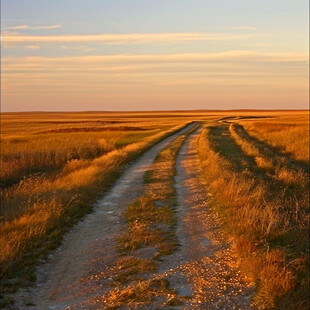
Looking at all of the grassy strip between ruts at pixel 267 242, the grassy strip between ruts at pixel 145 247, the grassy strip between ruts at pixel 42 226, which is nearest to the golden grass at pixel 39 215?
the grassy strip between ruts at pixel 42 226

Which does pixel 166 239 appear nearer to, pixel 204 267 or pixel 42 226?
pixel 204 267

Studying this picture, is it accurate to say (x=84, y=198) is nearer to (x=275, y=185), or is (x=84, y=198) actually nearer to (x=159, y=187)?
(x=159, y=187)

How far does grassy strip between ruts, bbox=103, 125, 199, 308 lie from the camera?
6312 mm

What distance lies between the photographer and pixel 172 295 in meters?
6.25

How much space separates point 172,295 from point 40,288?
2.08 meters

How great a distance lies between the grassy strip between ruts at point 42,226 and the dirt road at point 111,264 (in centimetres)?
25

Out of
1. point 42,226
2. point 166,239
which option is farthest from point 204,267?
point 42,226

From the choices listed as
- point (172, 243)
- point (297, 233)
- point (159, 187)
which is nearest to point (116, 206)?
point (159, 187)

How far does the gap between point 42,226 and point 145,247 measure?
2.54m

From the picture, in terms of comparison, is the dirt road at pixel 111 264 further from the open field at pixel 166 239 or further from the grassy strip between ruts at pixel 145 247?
the grassy strip between ruts at pixel 145 247

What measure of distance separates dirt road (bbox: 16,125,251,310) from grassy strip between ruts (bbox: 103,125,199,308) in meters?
0.18

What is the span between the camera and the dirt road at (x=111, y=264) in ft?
20.6

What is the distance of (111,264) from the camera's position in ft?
25.6

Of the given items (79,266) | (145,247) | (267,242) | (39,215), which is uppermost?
(39,215)
